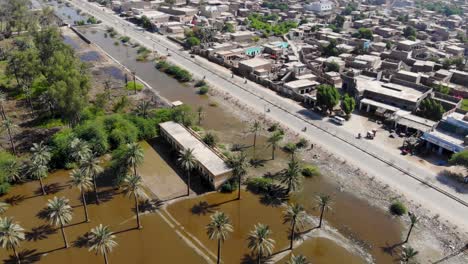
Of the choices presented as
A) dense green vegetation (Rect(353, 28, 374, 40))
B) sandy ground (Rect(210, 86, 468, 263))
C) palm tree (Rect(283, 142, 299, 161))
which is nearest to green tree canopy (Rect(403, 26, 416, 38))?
dense green vegetation (Rect(353, 28, 374, 40))

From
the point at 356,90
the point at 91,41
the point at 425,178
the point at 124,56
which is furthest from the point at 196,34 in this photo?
the point at 425,178

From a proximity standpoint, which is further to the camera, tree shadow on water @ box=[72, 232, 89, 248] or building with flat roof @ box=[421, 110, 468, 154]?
building with flat roof @ box=[421, 110, 468, 154]

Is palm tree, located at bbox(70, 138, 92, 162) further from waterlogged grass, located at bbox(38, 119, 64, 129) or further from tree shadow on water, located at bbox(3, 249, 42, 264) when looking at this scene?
waterlogged grass, located at bbox(38, 119, 64, 129)

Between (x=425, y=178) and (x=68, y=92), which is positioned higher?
(x=68, y=92)

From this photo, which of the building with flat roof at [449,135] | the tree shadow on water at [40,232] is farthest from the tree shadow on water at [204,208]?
the building with flat roof at [449,135]

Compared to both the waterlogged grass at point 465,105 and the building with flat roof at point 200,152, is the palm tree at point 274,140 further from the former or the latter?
the waterlogged grass at point 465,105

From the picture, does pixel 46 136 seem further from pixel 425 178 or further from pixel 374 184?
pixel 425 178
